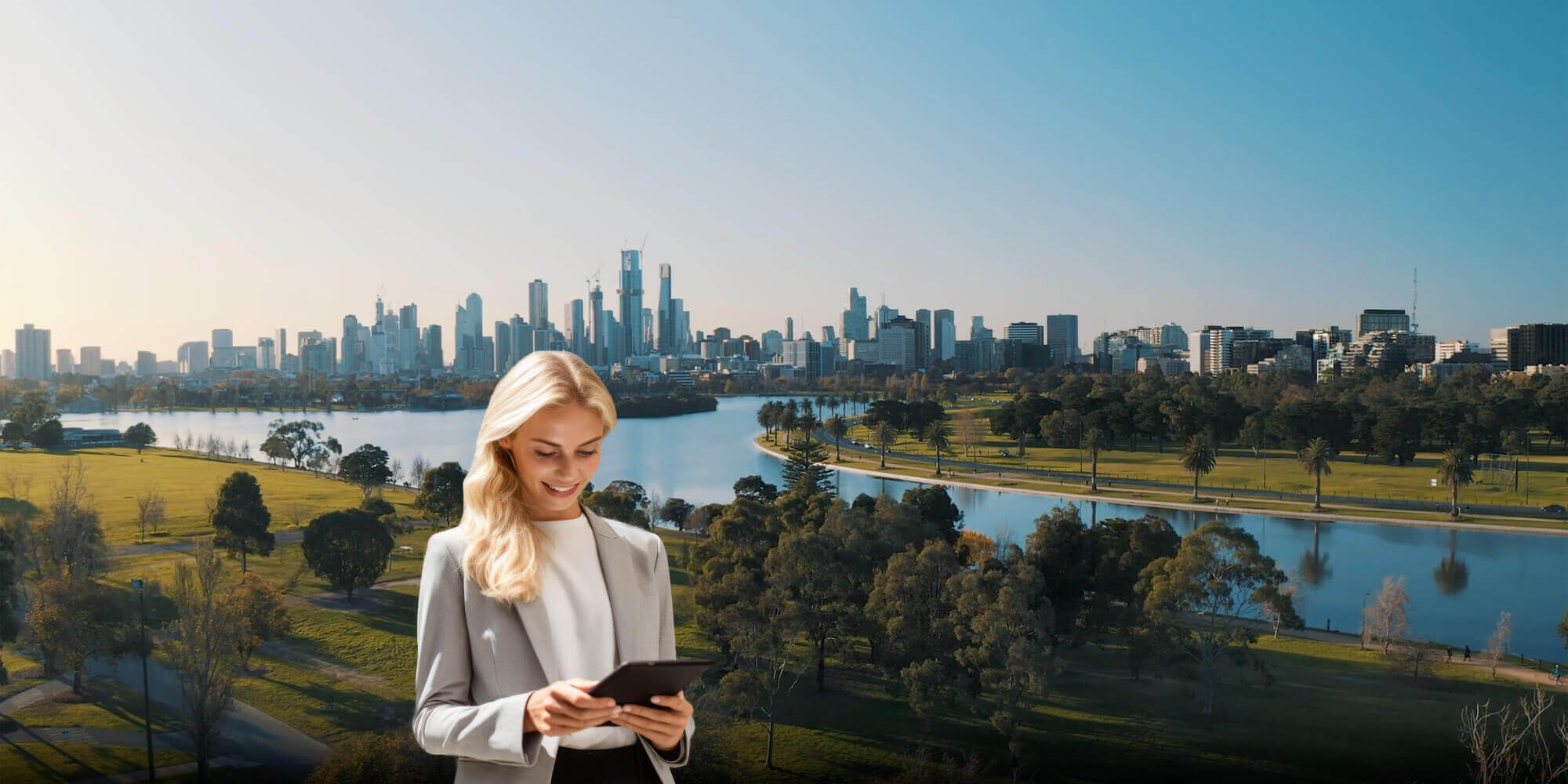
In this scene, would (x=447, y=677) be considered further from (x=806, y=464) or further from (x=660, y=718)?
(x=806, y=464)

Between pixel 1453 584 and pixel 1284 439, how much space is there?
22.4ft

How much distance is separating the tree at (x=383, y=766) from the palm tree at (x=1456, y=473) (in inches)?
535

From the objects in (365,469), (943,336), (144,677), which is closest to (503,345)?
(365,469)

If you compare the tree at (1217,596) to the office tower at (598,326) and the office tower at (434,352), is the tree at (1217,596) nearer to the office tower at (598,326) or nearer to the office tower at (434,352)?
the office tower at (598,326)

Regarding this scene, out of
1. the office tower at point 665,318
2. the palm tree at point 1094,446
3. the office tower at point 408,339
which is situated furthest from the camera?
the palm tree at point 1094,446

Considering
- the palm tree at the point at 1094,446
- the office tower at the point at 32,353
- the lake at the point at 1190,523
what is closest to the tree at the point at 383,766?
the lake at the point at 1190,523

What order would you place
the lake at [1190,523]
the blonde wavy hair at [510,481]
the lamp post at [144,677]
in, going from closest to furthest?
the blonde wavy hair at [510,481], the lamp post at [144,677], the lake at [1190,523]

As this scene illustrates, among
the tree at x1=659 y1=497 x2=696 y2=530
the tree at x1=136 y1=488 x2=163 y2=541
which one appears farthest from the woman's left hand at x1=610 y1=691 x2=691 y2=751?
the tree at x1=659 y1=497 x2=696 y2=530

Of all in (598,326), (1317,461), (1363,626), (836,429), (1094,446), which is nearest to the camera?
(1363,626)

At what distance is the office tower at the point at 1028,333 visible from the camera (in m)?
25.6

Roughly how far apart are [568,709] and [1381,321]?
1362 centimetres

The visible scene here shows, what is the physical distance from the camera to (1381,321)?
12.1 meters

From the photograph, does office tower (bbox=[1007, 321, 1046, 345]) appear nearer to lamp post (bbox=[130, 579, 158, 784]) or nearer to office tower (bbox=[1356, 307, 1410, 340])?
office tower (bbox=[1356, 307, 1410, 340])

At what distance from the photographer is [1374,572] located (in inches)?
427
